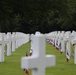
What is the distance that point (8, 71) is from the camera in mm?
14367

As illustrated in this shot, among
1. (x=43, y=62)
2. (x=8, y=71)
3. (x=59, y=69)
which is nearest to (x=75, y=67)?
(x=59, y=69)

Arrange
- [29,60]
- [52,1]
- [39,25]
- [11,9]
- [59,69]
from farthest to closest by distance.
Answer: [39,25] < [52,1] < [11,9] < [59,69] < [29,60]

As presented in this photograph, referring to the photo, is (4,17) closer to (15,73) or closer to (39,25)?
(15,73)

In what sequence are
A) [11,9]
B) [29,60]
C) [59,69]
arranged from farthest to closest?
[11,9] → [59,69] → [29,60]

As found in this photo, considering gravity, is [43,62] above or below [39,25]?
below

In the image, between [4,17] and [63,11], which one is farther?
[63,11]

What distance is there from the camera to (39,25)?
94938 mm

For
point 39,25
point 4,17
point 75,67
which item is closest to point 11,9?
point 4,17

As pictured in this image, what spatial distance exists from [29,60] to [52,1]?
140 ft

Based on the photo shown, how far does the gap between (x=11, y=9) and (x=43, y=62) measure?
1507 inches

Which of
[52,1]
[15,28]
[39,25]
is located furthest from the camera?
[39,25]

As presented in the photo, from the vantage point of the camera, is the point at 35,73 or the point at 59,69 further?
the point at 59,69

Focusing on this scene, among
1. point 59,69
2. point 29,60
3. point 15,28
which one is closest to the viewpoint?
point 29,60

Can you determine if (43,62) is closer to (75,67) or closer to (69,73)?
(69,73)
